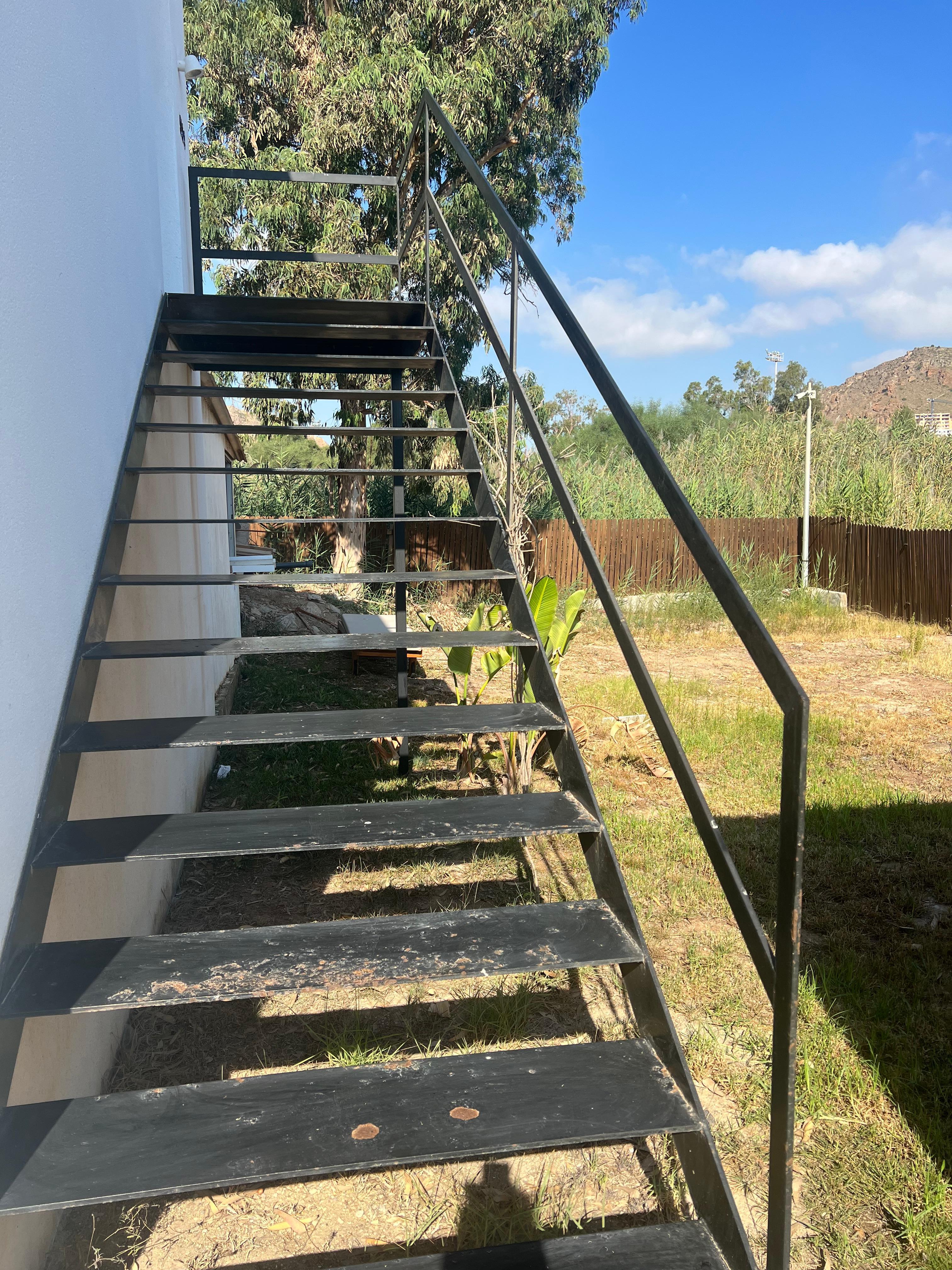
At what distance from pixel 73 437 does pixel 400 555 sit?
9.10 feet

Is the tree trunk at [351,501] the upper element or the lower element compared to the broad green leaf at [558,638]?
upper

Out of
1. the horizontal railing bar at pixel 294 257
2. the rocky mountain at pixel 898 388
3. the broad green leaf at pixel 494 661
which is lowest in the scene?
the broad green leaf at pixel 494 661

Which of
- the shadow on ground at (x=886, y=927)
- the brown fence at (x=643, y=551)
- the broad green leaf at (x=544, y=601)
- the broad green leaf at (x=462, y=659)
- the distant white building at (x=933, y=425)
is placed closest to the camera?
the shadow on ground at (x=886, y=927)

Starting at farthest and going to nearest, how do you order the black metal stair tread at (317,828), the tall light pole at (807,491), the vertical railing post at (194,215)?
the tall light pole at (807,491) → the vertical railing post at (194,215) → the black metal stair tread at (317,828)

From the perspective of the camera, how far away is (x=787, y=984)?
128cm

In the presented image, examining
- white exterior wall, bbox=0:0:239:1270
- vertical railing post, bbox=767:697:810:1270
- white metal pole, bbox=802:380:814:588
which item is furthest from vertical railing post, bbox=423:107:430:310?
white metal pole, bbox=802:380:814:588

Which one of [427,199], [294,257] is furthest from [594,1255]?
[294,257]

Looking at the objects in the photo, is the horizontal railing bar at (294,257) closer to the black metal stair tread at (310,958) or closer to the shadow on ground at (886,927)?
the shadow on ground at (886,927)

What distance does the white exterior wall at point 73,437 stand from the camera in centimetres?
160

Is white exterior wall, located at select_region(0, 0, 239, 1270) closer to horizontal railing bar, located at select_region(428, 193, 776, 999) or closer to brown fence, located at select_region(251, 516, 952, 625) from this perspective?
horizontal railing bar, located at select_region(428, 193, 776, 999)

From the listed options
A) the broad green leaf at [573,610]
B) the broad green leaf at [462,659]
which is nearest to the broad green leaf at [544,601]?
the broad green leaf at [462,659]

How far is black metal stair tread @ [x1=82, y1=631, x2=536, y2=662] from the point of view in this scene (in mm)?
2242

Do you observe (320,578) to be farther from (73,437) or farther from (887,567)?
(887,567)

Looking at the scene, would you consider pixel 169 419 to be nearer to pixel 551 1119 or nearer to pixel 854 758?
pixel 551 1119
